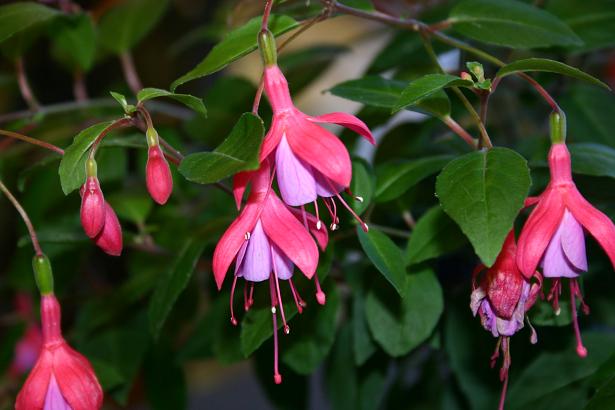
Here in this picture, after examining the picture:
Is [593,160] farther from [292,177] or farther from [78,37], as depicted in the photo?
[78,37]

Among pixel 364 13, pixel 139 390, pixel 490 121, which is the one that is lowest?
pixel 139 390

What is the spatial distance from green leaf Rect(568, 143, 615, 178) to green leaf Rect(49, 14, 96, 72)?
57cm

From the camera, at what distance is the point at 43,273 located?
23.2 inches

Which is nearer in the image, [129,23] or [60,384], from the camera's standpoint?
[60,384]

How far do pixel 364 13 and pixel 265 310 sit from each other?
10.6 inches

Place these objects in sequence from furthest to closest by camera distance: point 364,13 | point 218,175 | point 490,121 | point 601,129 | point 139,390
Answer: point 139,390, point 490,121, point 601,129, point 364,13, point 218,175

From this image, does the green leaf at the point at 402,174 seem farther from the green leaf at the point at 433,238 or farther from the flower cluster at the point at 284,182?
the flower cluster at the point at 284,182

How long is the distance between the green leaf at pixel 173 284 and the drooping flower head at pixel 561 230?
1.00ft

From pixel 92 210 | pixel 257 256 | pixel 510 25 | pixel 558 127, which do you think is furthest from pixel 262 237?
pixel 510 25

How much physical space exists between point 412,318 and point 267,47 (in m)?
0.30

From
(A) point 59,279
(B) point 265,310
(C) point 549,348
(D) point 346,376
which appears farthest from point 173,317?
(C) point 549,348

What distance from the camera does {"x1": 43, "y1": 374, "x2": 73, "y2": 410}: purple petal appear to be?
0.54m

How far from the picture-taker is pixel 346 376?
2.88 ft

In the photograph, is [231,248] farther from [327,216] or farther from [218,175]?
[327,216]
